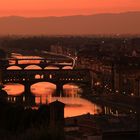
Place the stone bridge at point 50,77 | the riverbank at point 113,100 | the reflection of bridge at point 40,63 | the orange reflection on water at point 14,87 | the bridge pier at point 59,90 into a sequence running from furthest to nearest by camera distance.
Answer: the reflection of bridge at point 40,63, the stone bridge at point 50,77, the orange reflection on water at point 14,87, the bridge pier at point 59,90, the riverbank at point 113,100

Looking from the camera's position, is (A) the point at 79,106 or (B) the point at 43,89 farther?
(B) the point at 43,89

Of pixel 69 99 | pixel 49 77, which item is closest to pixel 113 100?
pixel 69 99

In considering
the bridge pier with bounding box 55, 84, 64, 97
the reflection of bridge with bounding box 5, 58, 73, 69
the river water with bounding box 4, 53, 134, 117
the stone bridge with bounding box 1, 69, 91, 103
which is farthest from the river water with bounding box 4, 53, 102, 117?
the reflection of bridge with bounding box 5, 58, 73, 69

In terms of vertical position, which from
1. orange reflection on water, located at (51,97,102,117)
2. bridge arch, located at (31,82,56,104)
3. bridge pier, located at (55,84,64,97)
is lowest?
bridge arch, located at (31,82,56,104)

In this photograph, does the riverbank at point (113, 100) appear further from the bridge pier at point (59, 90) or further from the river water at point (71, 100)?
the bridge pier at point (59, 90)

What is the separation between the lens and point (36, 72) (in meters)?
29.7

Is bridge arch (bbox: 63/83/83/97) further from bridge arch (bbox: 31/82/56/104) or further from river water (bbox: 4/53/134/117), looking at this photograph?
bridge arch (bbox: 31/82/56/104)

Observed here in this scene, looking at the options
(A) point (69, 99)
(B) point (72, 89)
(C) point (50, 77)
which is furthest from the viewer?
(C) point (50, 77)

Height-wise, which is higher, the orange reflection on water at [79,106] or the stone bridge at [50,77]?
the stone bridge at [50,77]

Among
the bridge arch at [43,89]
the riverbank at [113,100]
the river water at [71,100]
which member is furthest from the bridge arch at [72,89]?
the riverbank at [113,100]

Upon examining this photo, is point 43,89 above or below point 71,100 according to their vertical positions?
below

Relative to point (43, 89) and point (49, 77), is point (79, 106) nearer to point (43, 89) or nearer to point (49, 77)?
point (43, 89)

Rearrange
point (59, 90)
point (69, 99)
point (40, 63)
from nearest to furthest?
point (69, 99) → point (59, 90) → point (40, 63)

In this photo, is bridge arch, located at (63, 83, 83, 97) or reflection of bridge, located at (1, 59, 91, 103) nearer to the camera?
bridge arch, located at (63, 83, 83, 97)
